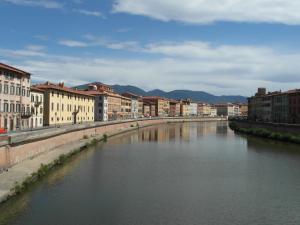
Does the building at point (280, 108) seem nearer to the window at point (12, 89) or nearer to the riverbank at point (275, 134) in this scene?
the riverbank at point (275, 134)

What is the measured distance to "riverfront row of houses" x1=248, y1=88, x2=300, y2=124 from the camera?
10088 cm

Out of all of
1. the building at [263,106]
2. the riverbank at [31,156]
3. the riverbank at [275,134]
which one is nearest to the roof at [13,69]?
the riverbank at [31,156]

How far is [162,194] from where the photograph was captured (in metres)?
31.2

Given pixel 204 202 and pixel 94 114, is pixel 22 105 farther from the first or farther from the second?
pixel 94 114

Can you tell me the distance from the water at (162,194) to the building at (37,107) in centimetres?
2575

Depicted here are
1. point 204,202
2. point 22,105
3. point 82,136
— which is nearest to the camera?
point 204,202

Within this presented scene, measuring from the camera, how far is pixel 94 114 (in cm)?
11444

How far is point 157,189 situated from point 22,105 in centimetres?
3586

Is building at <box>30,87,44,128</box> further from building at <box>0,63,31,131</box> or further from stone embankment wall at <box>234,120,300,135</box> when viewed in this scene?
stone embankment wall at <box>234,120,300,135</box>

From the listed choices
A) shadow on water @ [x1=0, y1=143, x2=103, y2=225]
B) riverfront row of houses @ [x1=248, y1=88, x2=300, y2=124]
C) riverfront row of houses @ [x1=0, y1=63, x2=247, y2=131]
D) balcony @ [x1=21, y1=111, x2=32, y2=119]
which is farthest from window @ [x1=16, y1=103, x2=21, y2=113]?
riverfront row of houses @ [x1=248, y1=88, x2=300, y2=124]

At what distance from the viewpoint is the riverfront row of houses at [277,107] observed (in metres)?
101

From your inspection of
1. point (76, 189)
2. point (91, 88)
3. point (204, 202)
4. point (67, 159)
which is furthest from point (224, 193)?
point (91, 88)

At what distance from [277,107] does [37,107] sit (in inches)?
2617

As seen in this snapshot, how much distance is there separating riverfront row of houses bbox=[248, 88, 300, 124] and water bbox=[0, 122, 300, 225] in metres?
53.7
